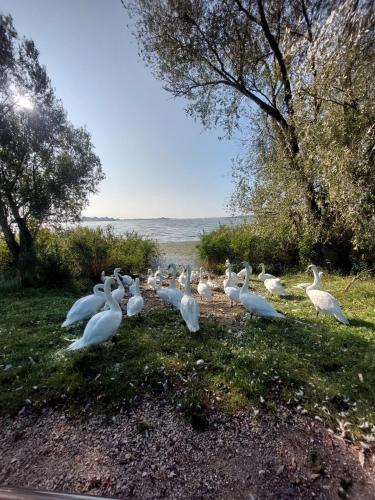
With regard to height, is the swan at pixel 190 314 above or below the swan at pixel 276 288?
above

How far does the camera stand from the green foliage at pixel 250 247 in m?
13.9

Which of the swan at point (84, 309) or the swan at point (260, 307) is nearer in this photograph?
the swan at point (84, 309)

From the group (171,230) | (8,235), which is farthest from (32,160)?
(171,230)

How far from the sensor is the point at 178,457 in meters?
2.95

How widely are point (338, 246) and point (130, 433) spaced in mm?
12621

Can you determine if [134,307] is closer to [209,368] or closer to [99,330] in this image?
[99,330]

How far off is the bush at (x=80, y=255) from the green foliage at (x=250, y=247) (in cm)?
438

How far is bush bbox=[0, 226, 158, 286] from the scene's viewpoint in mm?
11039

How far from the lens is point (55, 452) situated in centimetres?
305

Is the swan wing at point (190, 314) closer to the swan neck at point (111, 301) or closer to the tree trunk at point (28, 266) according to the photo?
the swan neck at point (111, 301)

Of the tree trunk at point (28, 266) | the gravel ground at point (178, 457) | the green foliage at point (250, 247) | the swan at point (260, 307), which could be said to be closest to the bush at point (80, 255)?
the tree trunk at point (28, 266)

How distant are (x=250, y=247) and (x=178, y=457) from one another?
13301 millimetres

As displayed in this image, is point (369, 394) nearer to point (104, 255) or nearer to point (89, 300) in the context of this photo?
point (89, 300)

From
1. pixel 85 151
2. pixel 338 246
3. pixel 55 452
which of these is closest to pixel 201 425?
pixel 55 452
